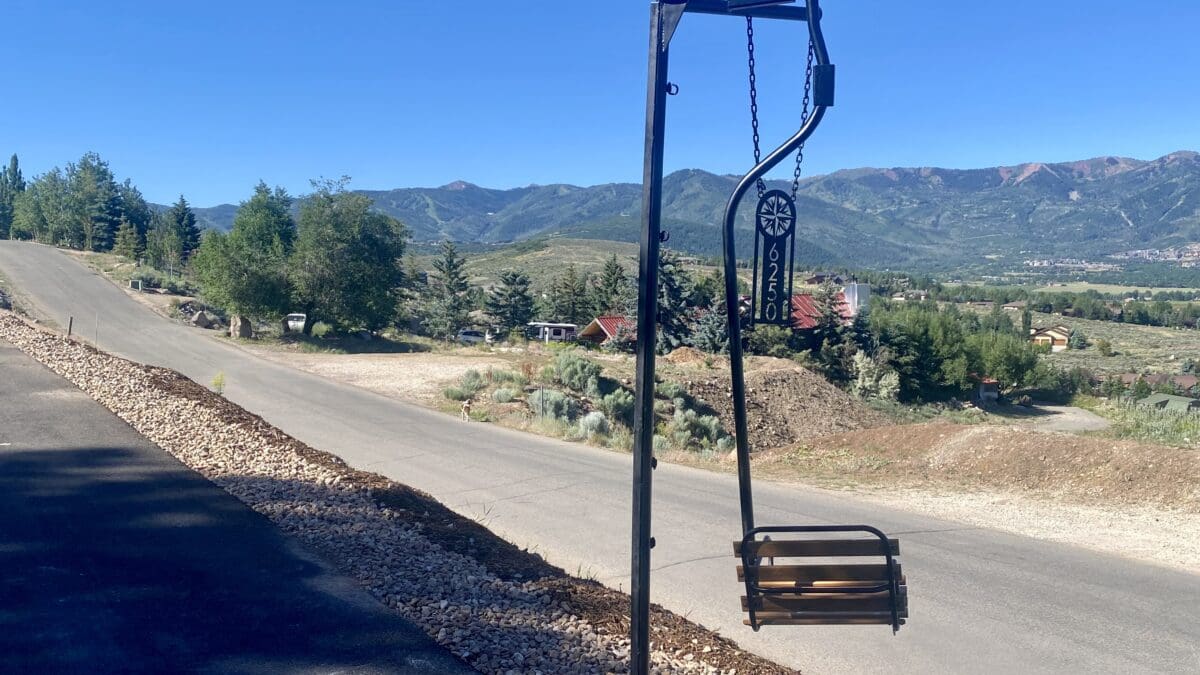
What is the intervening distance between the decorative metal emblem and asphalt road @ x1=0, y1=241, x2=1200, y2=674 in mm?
3117

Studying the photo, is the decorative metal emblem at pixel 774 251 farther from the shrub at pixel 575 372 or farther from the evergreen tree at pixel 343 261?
the evergreen tree at pixel 343 261

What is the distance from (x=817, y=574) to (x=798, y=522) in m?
6.68

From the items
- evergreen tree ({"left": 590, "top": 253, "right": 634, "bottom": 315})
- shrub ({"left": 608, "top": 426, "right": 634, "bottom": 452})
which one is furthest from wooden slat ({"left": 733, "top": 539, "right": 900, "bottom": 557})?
evergreen tree ({"left": 590, "top": 253, "right": 634, "bottom": 315})

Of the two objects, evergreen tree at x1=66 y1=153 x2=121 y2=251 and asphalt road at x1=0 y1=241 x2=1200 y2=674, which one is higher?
evergreen tree at x1=66 y1=153 x2=121 y2=251

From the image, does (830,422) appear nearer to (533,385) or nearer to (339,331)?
(533,385)

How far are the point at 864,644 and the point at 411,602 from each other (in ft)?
11.0

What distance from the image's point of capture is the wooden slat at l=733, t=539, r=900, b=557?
4191mm

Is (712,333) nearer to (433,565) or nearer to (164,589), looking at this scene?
(433,565)

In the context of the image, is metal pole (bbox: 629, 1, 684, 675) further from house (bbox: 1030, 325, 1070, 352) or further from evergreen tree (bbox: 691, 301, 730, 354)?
house (bbox: 1030, 325, 1070, 352)

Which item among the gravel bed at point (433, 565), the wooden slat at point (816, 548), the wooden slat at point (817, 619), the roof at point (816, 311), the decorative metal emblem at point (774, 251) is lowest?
the gravel bed at point (433, 565)

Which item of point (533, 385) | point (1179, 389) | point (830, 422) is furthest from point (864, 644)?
point (1179, 389)

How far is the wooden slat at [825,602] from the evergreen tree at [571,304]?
58217 mm

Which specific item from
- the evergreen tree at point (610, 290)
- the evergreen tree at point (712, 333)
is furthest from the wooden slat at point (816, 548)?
the evergreen tree at point (610, 290)

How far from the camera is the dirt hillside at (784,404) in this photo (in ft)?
82.7
